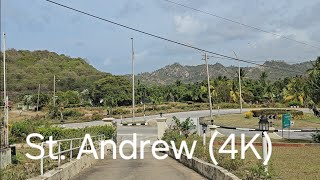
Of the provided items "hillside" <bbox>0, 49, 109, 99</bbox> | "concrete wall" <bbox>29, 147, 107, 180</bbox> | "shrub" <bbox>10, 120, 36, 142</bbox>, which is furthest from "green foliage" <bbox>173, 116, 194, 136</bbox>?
"hillside" <bbox>0, 49, 109, 99</bbox>

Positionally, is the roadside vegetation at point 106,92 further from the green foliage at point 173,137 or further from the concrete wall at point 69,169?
the concrete wall at point 69,169

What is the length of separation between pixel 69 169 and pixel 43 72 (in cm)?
12888

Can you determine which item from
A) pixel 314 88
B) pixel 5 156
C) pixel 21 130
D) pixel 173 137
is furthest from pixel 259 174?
pixel 21 130

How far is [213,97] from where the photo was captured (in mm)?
104625

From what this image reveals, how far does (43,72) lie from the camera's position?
13838 centimetres

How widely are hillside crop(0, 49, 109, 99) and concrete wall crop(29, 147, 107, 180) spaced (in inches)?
4028

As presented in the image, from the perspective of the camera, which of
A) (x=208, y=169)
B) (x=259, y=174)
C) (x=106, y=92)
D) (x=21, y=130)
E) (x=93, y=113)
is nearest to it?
(x=259, y=174)

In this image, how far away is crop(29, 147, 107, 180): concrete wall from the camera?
1088cm

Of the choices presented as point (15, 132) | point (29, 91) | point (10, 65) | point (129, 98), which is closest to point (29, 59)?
point (10, 65)

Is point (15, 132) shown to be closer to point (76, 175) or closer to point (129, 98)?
point (76, 175)

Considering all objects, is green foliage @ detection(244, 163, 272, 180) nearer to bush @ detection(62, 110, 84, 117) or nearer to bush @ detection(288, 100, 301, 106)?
bush @ detection(62, 110, 84, 117)

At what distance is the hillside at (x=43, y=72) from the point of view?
125 metres

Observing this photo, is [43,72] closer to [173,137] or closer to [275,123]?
[275,123]

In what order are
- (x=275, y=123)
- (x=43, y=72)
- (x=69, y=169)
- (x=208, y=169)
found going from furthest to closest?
(x=43, y=72) → (x=275, y=123) → (x=69, y=169) → (x=208, y=169)
